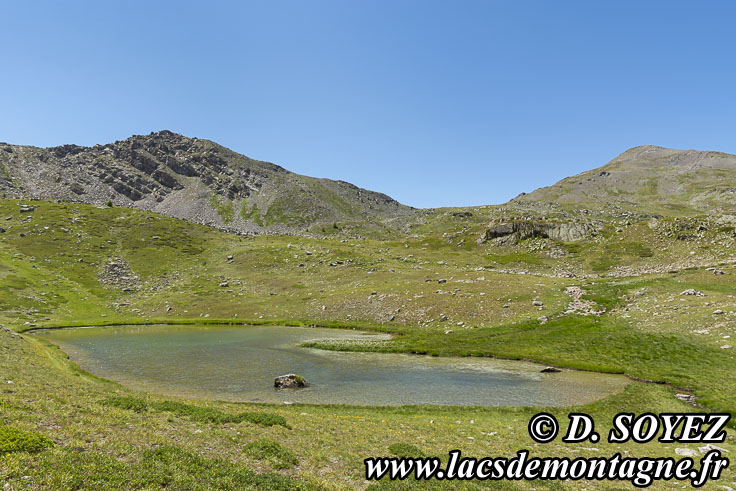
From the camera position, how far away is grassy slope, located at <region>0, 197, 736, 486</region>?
16781 millimetres

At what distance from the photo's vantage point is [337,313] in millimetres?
80188

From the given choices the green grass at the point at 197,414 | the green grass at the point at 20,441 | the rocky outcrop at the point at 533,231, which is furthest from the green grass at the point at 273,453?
the rocky outcrop at the point at 533,231

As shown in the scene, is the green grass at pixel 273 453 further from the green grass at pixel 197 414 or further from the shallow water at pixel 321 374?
the shallow water at pixel 321 374

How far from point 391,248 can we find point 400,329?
91167 millimetres

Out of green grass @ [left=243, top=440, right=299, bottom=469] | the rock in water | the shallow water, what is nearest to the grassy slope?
green grass @ [left=243, top=440, right=299, bottom=469]

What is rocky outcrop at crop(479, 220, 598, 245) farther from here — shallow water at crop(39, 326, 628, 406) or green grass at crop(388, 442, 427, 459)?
green grass at crop(388, 442, 427, 459)

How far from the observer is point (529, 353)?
154 feet

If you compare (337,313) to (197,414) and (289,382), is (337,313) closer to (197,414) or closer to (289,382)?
(289,382)

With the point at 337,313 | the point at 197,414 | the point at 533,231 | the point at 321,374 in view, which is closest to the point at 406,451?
the point at 197,414

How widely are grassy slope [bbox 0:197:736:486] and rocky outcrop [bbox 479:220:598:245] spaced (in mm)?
7204

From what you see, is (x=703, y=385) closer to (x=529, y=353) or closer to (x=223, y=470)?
(x=529, y=353)

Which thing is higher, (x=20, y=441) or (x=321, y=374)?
(x=20, y=441)

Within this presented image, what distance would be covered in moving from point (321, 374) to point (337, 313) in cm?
3941

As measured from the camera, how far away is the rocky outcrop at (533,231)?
12306 cm
